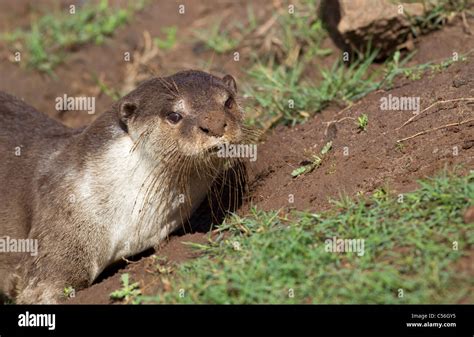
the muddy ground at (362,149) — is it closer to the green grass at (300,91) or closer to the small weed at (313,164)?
the small weed at (313,164)

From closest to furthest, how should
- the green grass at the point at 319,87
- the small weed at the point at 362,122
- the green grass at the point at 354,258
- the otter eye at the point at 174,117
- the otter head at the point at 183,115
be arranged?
1. the green grass at the point at 354,258
2. the otter head at the point at 183,115
3. the otter eye at the point at 174,117
4. the small weed at the point at 362,122
5. the green grass at the point at 319,87

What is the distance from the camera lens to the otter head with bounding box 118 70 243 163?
451 cm

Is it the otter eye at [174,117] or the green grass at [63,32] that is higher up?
the green grass at [63,32]

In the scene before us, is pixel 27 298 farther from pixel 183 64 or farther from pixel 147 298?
pixel 183 64

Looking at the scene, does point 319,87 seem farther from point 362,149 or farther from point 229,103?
point 229,103

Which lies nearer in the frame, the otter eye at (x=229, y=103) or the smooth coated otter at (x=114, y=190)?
the smooth coated otter at (x=114, y=190)

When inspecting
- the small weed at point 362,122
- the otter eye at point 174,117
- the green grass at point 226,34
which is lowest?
the otter eye at point 174,117

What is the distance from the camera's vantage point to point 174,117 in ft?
15.5

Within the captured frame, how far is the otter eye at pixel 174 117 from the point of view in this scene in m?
4.70

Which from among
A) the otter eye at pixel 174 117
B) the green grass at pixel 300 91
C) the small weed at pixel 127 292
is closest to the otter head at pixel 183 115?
the otter eye at pixel 174 117

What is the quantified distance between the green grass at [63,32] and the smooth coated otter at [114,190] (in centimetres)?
335

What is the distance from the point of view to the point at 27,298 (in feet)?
16.3

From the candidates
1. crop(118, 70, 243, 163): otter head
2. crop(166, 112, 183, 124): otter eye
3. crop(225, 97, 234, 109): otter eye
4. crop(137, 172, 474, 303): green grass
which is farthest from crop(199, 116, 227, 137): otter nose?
crop(137, 172, 474, 303): green grass

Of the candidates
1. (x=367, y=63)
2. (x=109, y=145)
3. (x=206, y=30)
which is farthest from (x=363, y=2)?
(x=109, y=145)
